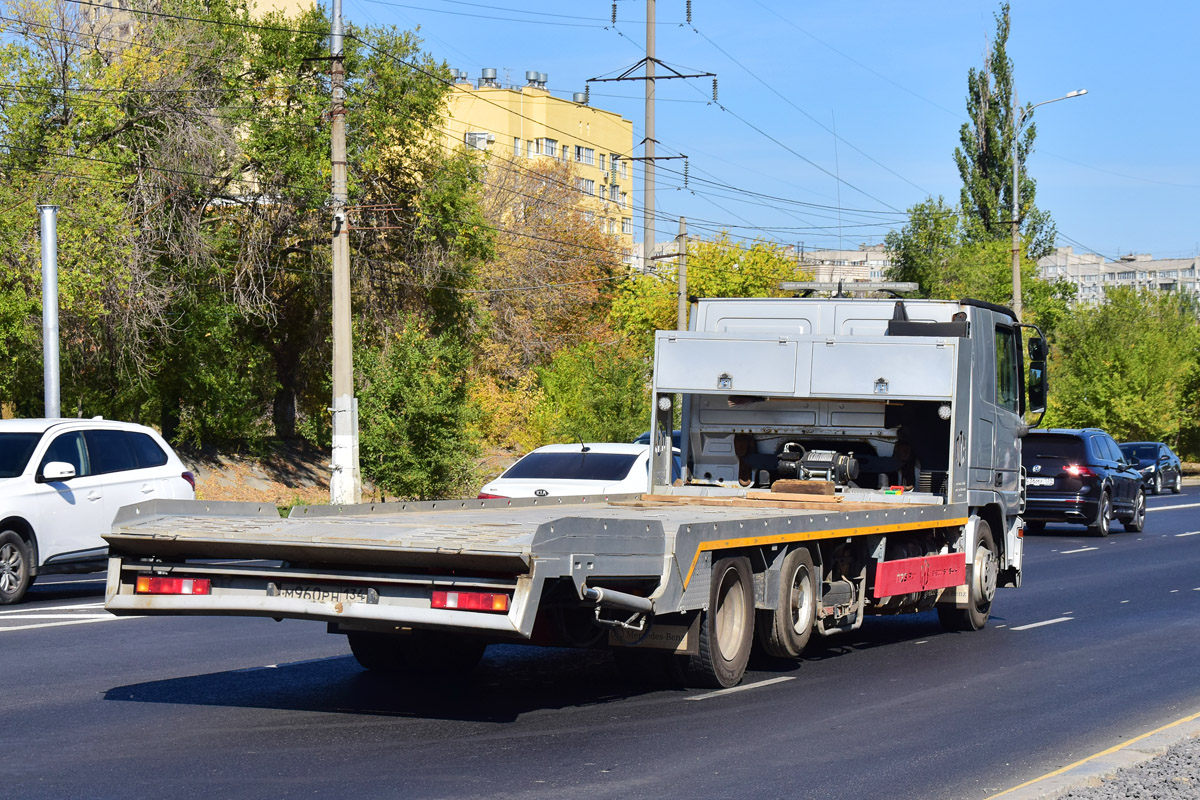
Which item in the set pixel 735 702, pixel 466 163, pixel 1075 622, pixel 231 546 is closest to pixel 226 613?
pixel 231 546

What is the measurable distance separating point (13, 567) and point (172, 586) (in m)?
6.82

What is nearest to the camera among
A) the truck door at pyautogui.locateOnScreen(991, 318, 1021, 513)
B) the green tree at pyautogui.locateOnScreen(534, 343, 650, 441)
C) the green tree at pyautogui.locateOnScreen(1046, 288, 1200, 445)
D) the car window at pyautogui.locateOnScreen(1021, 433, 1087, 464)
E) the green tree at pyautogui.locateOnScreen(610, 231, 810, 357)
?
the truck door at pyautogui.locateOnScreen(991, 318, 1021, 513)

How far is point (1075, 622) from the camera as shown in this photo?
14039mm

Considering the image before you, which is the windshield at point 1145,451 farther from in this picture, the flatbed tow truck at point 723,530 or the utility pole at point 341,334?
the flatbed tow truck at point 723,530

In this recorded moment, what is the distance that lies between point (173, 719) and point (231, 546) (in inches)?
44.1

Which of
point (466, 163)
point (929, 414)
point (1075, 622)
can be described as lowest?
point (1075, 622)

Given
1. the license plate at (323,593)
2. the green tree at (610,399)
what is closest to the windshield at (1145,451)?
the green tree at (610,399)

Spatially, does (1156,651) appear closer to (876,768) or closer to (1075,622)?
(1075,622)

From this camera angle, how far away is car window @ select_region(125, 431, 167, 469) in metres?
15.9

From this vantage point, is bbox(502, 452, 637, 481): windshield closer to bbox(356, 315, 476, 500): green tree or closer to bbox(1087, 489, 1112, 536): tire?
bbox(356, 315, 476, 500): green tree

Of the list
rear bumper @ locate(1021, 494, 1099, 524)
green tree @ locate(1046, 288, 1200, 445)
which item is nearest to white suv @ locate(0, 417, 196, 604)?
rear bumper @ locate(1021, 494, 1099, 524)

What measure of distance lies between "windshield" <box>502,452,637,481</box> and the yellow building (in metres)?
70.9

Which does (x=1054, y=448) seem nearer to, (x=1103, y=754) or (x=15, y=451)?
(x=15, y=451)

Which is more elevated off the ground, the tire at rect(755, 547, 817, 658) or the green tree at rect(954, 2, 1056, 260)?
the green tree at rect(954, 2, 1056, 260)
